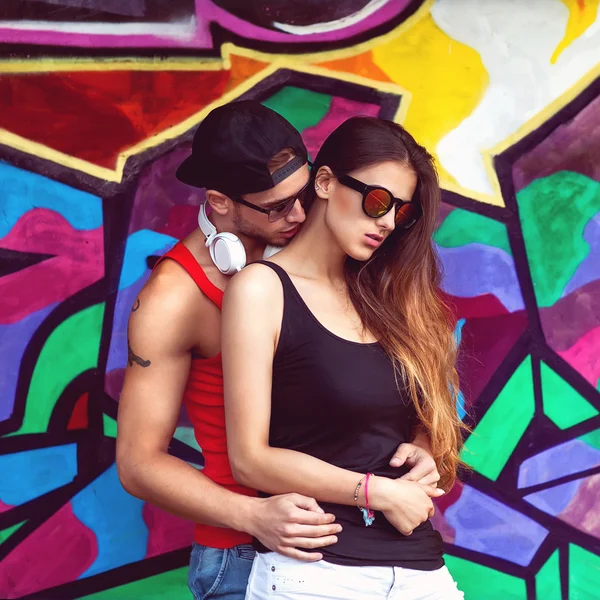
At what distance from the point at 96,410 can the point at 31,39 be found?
1.56 m

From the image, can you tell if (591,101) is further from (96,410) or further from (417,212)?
(96,410)

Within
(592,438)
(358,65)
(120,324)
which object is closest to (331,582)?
(120,324)

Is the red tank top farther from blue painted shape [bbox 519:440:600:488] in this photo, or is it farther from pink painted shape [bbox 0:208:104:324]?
blue painted shape [bbox 519:440:600:488]

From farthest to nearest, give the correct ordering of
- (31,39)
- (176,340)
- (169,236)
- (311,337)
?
(169,236)
(31,39)
(176,340)
(311,337)

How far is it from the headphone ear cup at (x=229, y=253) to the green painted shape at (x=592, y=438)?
2.04 m

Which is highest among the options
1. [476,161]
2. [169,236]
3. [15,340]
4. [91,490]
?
[476,161]

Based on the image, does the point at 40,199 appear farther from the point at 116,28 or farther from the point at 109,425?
the point at 109,425

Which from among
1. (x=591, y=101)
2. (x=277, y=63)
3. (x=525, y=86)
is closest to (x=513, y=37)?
(x=525, y=86)

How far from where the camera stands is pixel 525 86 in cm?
348

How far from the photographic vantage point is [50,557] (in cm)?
333

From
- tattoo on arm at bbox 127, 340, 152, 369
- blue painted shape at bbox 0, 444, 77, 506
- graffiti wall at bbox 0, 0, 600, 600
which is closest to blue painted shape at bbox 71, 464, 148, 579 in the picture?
graffiti wall at bbox 0, 0, 600, 600

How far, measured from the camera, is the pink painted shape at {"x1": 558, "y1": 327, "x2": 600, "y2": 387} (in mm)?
3592

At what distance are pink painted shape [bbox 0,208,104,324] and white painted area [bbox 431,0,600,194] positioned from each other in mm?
1601

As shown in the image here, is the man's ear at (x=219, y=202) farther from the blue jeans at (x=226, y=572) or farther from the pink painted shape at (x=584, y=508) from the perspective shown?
the pink painted shape at (x=584, y=508)
